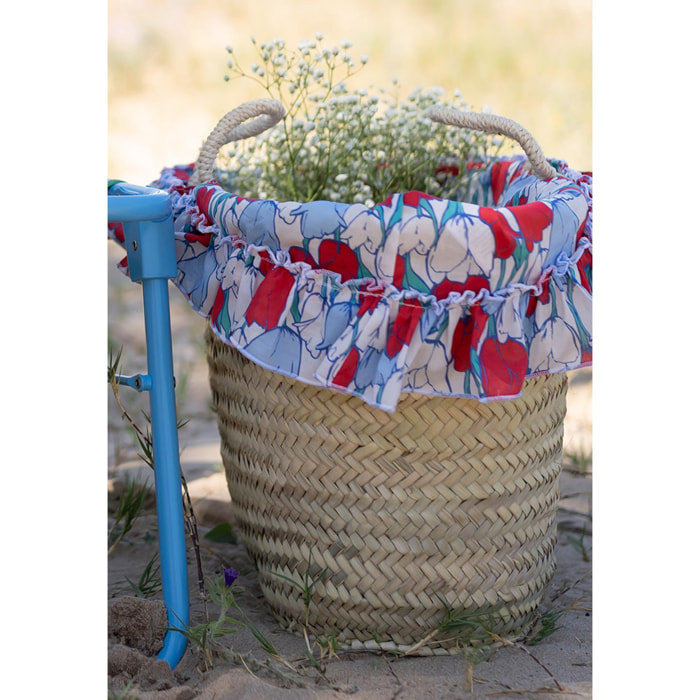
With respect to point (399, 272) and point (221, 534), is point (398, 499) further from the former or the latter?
point (221, 534)

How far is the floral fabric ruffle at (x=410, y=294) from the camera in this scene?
38.8 inches

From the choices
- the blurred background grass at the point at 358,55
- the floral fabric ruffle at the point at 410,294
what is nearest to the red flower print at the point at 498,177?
the floral fabric ruffle at the point at 410,294

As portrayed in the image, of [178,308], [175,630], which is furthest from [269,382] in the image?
[178,308]

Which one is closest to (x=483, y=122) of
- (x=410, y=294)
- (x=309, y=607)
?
(x=410, y=294)

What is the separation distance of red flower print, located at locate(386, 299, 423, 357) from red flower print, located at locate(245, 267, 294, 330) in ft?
0.48

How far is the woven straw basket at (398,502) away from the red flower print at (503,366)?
10cm

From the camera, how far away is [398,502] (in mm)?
1116

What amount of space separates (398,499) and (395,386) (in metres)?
0.22

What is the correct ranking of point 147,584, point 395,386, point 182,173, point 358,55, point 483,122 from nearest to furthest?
point 395,386 < point 483,122 < point 147,584 < point 182,173 < point 358,55

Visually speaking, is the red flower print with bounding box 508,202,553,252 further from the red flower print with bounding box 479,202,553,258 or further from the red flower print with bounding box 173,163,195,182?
the red flower print with bounding box 173,163,195,182

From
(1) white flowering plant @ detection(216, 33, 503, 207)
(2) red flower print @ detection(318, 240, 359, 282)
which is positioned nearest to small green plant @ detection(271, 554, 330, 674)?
(2) red flower print @ detection(318, 240, 359, 282)

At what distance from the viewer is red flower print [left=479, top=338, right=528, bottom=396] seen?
0.99 metres
